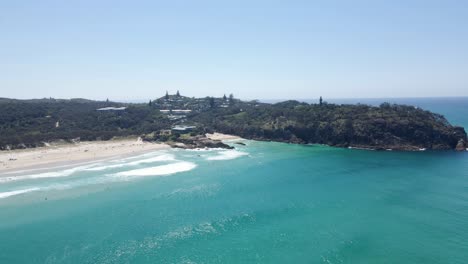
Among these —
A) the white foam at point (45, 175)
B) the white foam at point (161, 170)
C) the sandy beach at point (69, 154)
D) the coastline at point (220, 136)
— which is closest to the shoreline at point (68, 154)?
the sandy beach at point (69, 154)

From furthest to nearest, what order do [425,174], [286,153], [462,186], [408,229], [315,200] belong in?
1. [286,153]
2. [425,174]
3. [462,186]
4. [315,200]
5. [408,229]

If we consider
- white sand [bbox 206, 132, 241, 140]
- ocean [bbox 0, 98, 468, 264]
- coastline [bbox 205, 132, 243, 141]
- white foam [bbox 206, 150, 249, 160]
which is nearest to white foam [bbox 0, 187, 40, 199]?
ocean [bbox 0, 98, 468, 264]

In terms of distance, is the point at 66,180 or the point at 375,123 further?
the point at 375,123

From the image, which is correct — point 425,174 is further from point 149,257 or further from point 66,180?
point 66,180

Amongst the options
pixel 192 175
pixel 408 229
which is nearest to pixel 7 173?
pixel 192 175

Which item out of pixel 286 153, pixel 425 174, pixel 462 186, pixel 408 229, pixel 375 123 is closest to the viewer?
pixel 408 229

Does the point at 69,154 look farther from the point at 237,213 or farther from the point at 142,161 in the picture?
the point at 237,213

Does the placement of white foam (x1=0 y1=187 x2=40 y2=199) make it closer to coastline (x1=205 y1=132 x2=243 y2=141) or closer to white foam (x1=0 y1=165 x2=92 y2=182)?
white foam (x1=0 y1=165 x2=92 y2=182)
